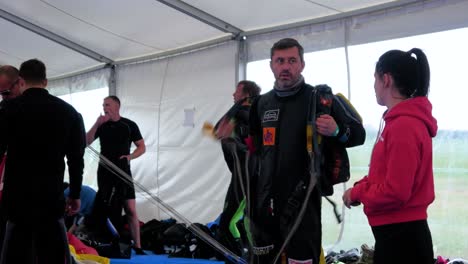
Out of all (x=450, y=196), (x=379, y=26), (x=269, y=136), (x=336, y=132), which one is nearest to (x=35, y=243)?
(x=269, y=136)

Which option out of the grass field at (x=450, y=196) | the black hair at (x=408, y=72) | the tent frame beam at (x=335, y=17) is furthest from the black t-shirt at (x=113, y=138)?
the black hair at (x=408, y=72)

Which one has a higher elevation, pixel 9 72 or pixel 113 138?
pixel 9 72

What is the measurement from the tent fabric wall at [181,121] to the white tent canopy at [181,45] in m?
0.01

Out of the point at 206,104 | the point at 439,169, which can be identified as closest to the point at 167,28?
the point at 206,104

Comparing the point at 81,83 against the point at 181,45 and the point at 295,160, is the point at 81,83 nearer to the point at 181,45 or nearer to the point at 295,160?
the point at 181,45

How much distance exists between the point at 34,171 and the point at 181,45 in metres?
3.95

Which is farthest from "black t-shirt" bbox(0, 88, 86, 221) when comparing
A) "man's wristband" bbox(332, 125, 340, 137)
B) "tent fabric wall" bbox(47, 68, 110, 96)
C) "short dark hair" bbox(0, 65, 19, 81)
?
"tent fabric wall" bbox(47, 68, 110, 96)

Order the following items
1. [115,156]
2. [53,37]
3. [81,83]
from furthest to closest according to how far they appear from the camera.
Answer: [81,83], [53,37], [115,156]

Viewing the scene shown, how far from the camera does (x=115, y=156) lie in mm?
5566

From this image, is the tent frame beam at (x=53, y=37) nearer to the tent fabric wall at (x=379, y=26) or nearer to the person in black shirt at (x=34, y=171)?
the tent fabric wall at (x=379, y=26)

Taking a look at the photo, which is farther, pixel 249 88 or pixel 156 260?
pixel 156 260

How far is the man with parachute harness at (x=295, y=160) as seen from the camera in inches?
88.5

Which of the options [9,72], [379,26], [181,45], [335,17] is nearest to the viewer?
[9,72]

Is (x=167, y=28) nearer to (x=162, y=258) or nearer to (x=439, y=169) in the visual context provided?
(x=162, y=258)
